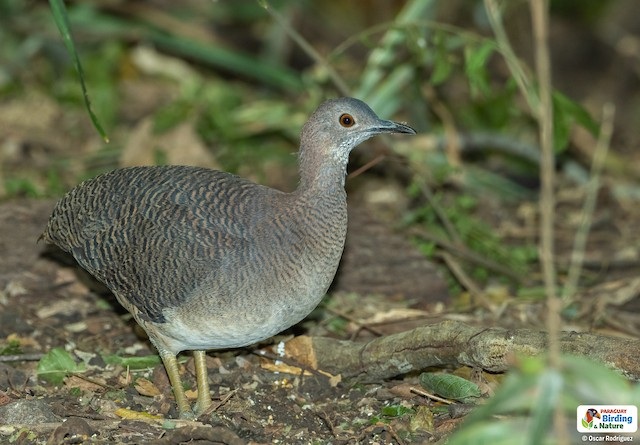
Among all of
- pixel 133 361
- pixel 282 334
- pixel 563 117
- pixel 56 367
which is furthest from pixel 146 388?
pixel 563 117

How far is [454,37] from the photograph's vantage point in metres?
8.21

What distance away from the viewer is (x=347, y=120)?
17.7 feet

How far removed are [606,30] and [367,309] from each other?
7102 millimetres

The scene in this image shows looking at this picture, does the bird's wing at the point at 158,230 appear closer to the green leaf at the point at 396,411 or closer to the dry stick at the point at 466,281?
the green leaf at the point at 396,411

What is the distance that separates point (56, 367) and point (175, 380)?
78cm

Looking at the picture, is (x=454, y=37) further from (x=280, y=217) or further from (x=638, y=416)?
(x=638, y=416)

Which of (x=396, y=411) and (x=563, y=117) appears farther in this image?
(x=563, y=117)

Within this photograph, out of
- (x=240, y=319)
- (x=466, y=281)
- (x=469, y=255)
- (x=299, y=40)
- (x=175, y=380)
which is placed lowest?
(x=175, y=380)

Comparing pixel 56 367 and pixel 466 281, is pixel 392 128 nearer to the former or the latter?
pixel 466 281

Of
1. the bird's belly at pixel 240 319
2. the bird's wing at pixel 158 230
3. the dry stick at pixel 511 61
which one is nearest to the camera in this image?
the bird's belly at pixel 240 319

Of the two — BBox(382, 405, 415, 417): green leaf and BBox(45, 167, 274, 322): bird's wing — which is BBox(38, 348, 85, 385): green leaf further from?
BBox(382, 405, 415, 417): green leaf

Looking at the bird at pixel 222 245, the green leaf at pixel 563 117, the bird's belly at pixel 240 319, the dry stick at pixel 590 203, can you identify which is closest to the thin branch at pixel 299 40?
the bird at pixel 222 245

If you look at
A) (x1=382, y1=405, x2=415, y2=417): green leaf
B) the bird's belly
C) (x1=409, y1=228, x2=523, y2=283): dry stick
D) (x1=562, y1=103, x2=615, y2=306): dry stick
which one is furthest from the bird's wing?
(x1=562, y1=103, x2=615, y2=306): dry stick

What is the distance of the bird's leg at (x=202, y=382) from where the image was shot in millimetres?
5527
